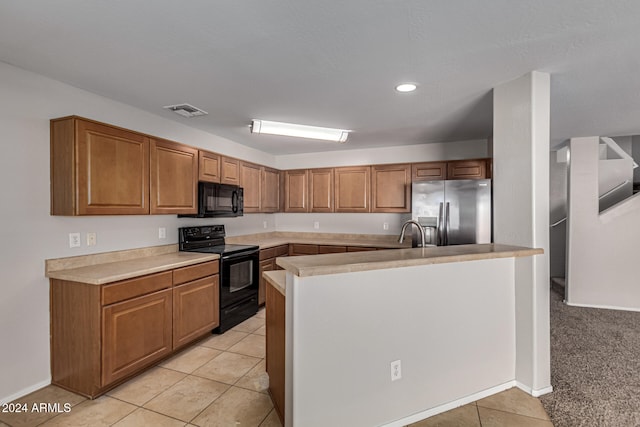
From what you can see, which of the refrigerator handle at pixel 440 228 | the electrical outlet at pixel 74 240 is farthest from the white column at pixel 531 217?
the electrical outlet at pixel 74 240

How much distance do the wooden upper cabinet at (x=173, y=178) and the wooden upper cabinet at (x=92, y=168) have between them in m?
0.20

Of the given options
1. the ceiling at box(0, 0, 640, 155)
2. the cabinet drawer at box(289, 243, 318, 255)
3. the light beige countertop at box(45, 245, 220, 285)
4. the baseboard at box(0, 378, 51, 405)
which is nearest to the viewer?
the ceiling at box(0, 0, 640, 155)

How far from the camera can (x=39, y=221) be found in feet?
7.71

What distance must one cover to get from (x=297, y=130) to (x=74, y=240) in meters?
2.34

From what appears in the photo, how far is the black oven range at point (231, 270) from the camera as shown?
3434mm

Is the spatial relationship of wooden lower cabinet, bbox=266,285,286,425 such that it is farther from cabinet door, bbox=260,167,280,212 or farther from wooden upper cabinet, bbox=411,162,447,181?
wooden upper cabinet, bbox=411,162,447,181

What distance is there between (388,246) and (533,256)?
2.32 m

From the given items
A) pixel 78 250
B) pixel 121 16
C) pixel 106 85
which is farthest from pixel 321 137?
pixel 78 250

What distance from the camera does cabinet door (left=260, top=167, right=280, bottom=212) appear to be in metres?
4.78

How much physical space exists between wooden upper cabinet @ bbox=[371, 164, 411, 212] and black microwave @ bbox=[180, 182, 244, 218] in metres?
1.94

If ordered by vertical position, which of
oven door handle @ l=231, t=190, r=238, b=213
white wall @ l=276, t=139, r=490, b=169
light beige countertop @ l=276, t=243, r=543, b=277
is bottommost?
light beige countertop @ l=276, t=243, r=543, b=277

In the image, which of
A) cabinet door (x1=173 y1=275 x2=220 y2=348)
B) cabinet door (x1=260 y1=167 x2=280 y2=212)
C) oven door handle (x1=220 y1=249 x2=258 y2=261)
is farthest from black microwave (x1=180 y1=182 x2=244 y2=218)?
cabinet door (x1=173 y1=275 x2=220 y2=348)

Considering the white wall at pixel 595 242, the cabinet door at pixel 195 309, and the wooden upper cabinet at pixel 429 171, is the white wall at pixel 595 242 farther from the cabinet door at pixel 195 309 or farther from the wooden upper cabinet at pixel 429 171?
the cabinet door at pixel 195 309

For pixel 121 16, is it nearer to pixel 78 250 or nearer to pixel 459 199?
pixel 78 250
